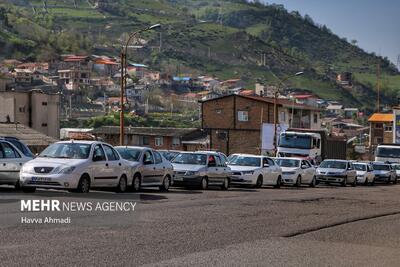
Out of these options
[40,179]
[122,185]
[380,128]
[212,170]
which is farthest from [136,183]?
[380,128]

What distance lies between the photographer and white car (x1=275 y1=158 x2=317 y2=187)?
125 feet

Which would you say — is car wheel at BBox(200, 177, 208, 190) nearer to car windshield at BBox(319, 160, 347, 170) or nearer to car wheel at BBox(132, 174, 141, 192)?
car wheel at BBox(132, 174, 141, 192)

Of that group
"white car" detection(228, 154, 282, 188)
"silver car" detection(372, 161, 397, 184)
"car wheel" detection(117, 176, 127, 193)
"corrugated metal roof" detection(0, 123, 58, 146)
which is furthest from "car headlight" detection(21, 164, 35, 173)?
"silver car" detection(372, 161, 397, 184)

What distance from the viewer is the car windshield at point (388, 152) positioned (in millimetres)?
66188

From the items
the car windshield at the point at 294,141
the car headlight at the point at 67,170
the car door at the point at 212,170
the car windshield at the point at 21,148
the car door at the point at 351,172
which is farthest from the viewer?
the car windshield at the point at 294,141

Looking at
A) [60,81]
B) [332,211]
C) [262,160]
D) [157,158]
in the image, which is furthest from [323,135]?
[60,81]

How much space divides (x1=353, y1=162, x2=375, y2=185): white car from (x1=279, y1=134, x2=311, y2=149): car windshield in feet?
16.0

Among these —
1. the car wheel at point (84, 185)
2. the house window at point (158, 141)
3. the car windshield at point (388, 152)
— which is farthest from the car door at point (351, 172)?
the house window at point (158, 141)

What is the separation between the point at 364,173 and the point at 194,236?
37.1m

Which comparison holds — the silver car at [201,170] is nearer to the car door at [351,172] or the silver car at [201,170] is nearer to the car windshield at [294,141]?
the car door at [351,172]

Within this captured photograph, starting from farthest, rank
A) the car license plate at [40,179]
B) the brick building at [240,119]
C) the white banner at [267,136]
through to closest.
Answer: the brick building at [240,119] → the white banner at [267,136] → the car license plate at [40,179]

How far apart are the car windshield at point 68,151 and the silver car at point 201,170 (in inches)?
277

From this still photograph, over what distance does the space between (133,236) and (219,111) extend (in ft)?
274

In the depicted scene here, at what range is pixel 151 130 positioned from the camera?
94.5 meters
